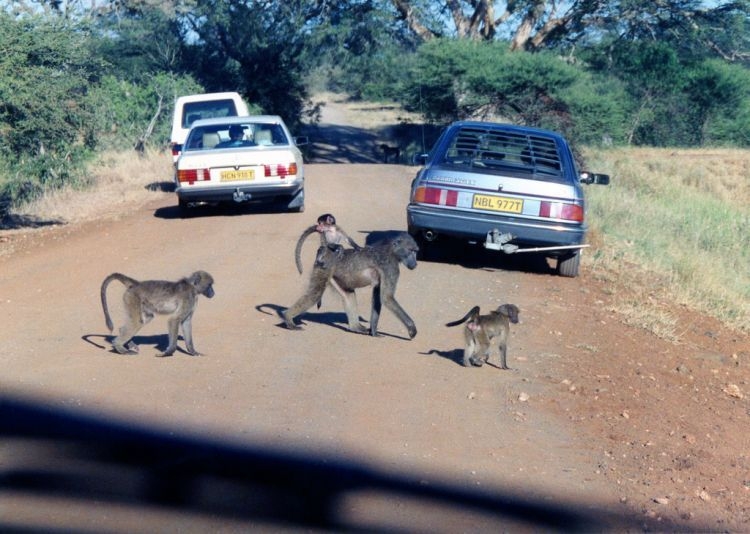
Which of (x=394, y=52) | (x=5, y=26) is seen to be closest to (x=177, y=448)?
(x=5, y=26)

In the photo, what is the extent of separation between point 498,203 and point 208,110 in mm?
12216

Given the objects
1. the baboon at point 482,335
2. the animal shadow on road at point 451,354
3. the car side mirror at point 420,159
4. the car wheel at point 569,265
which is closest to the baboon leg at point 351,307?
the animal shadow on road at point 451,354

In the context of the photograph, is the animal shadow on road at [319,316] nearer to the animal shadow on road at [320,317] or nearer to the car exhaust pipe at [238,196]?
the animal shadow on road at [320,317]

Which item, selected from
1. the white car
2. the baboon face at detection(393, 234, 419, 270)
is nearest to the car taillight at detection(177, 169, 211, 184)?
the white car

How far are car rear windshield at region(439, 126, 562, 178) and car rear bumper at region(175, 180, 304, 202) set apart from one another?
4.45 meters

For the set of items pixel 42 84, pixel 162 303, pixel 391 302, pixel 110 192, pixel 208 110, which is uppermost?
pixel 42 84

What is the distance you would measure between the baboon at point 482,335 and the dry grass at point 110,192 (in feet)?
36.6

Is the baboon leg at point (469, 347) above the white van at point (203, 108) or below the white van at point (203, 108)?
below

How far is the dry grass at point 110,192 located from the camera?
1861cm

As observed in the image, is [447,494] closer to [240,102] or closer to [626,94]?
[240,102]

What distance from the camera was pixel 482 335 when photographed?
782 centimetres

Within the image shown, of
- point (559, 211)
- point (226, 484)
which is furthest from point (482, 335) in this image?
point (559, 211)

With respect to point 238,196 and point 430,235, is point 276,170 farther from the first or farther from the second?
point 430,235

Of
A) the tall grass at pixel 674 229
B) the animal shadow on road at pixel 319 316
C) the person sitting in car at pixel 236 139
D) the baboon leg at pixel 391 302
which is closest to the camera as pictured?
the baboon leg at pixel 391 302
